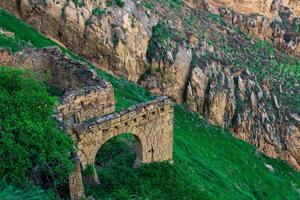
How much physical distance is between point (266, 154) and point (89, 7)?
15408 mm

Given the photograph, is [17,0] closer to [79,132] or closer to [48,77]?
[48,77]

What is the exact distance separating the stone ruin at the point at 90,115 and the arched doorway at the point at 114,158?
5 centimetres

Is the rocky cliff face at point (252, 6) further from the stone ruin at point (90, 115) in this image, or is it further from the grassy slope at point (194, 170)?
the stone ruin at point (90, 115)

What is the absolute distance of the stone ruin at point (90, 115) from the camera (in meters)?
16.2

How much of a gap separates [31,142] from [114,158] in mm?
5068

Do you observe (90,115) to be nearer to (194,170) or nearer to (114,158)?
(114,158)

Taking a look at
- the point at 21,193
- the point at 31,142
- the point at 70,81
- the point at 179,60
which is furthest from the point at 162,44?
the point at 21,193

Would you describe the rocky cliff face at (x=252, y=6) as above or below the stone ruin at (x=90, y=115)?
below

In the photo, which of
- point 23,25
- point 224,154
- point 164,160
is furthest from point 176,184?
point 23,25

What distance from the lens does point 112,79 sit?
3347cm

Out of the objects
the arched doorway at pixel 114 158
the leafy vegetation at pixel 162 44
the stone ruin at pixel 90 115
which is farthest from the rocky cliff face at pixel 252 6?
the arched doorway at pixel 114 158

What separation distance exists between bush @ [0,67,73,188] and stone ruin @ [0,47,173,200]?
76cm

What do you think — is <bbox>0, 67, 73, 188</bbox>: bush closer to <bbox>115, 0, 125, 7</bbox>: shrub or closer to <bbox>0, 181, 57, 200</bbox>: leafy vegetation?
<bbox>0, 181, 57, 200</bbox>: leafy vegetation

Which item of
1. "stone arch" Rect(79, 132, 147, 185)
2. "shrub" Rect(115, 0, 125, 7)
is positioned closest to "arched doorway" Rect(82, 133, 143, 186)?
"stone arch" Rect(79, 132, 147, 185)
